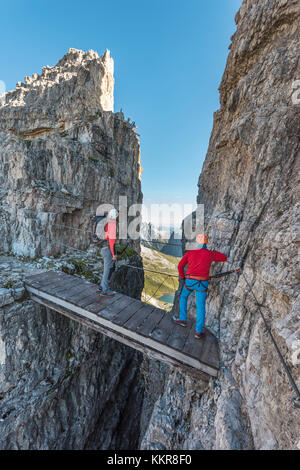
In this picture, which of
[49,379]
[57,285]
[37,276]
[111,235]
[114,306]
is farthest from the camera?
[37,276]

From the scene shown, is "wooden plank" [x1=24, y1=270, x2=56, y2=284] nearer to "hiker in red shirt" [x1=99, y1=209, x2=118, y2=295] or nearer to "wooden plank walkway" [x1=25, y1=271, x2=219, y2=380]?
"wooden plank walkway" [x1=25, y1=271, x2=219, y2=380]

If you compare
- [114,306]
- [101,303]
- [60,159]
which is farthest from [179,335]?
[60,159]

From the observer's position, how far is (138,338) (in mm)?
5871

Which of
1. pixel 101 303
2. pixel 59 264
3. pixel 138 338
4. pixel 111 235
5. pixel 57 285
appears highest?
pixel 111 235

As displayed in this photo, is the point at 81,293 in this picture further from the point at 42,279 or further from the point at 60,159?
the point at 60,159

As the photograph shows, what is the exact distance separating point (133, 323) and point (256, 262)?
185 inches

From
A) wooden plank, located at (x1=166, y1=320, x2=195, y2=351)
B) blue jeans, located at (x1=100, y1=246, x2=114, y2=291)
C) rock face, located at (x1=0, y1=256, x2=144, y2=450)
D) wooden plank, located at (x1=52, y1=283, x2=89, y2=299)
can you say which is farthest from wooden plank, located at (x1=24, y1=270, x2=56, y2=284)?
wooden plank, located at (x1=166, y1=320, x2=195, y2=351)

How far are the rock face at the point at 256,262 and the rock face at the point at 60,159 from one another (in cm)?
1029

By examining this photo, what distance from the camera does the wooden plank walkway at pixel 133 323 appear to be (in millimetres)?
5168

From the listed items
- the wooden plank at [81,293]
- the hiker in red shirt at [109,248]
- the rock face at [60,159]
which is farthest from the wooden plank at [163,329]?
the rock face at [60,159]

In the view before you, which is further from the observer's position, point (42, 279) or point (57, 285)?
point (42, 279)

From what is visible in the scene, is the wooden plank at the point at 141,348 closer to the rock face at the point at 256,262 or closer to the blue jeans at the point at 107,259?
the rock face at the point at 256,262

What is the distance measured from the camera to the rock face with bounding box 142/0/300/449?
2.85 metres

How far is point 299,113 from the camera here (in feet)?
15.2
